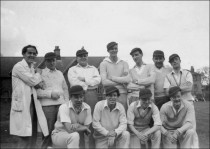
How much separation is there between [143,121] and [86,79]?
1.57 m

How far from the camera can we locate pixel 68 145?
14.5 ft

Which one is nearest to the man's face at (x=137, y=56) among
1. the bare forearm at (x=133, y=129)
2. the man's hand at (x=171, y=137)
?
the bare forearm at (x=133, y=129)

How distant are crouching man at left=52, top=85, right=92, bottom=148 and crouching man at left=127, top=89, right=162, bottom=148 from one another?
0.98 meters

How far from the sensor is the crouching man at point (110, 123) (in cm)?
482

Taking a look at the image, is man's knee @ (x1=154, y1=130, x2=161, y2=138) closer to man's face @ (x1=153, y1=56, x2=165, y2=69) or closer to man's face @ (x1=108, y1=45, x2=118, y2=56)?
man's face @ (x1=153, y1=56, x2=165, y2=69)

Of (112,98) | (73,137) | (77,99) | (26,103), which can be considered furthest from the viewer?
(112,98)

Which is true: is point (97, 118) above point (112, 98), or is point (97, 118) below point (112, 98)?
below

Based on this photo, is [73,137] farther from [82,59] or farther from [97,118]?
[82,59]

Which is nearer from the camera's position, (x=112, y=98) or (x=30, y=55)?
(x=30, y=55)

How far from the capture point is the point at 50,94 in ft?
16.4

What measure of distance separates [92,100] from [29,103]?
137cm

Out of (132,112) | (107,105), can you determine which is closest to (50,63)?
(107,105)

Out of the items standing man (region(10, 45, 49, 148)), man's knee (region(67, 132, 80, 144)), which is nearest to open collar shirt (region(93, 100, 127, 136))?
man's knee (region(67, 132, 80, 144))

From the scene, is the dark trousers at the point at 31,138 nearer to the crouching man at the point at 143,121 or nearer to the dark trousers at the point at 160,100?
the crouching man at the point at 143,121
